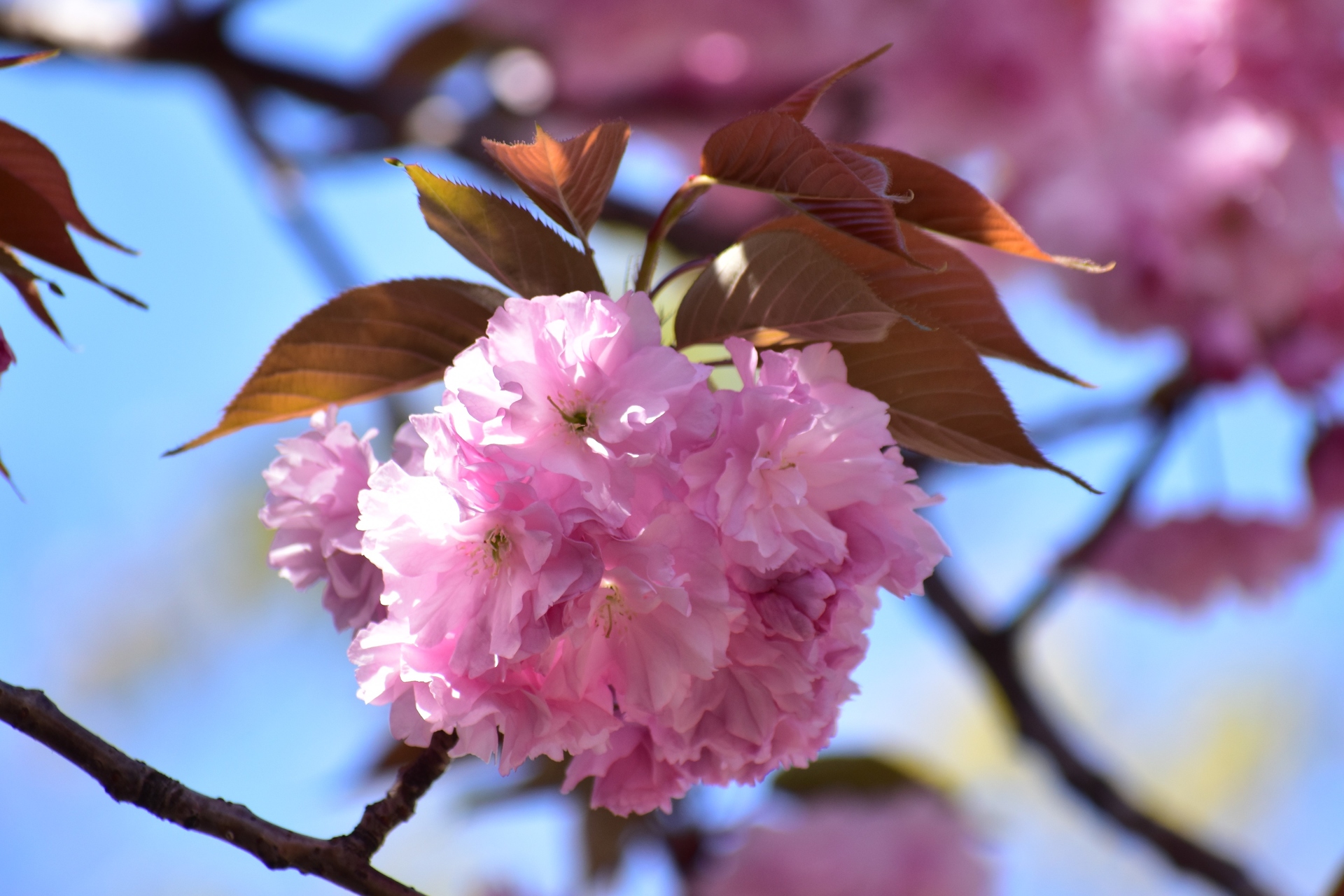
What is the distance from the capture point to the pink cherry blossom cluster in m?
0.37

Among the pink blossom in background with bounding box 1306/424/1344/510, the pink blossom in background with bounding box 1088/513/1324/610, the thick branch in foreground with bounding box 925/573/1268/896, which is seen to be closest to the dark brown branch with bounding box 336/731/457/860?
the thick branch in foreground with bounding box 925/573/1268/896

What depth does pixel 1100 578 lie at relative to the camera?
5.57 ft

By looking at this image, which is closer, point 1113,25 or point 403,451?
point 403,451

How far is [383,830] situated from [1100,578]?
1473 millimetres

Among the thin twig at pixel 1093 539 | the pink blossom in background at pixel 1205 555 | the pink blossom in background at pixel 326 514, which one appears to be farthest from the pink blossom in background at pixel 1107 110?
the pink blossom in background at pixel 326 514

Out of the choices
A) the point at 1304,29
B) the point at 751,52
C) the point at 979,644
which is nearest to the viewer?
the point at 979,644

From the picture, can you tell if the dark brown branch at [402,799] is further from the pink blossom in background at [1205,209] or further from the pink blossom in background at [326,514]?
the pink blossom in background at [1205,209]

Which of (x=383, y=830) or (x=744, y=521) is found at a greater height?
(x=744, y=521)

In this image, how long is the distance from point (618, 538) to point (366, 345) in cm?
16

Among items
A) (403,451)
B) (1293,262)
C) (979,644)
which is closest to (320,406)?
(403,451)

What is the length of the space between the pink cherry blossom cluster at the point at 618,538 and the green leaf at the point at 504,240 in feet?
0.20

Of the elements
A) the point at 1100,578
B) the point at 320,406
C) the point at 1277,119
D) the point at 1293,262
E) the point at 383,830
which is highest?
the point at 320,406

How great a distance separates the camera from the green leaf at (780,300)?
41 cm

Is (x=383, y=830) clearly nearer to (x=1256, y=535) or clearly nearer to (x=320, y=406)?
(x=320, y=406)
